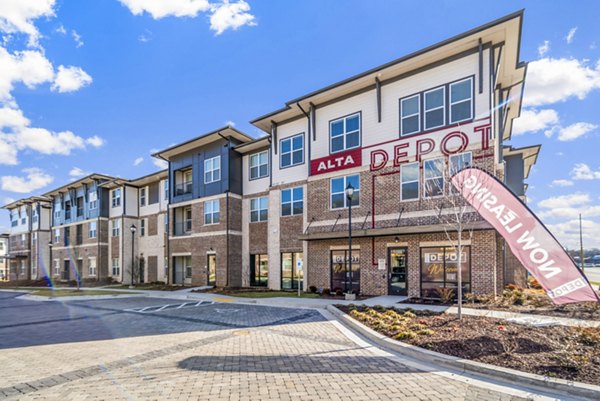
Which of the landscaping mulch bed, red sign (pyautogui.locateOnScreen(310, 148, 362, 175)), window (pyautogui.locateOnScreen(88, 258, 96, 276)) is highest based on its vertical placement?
red sign (pyautogui.locateOnScreen(310, 148, 362, 175))

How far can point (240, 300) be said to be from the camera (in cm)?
1681

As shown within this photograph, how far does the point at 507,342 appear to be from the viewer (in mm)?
7234

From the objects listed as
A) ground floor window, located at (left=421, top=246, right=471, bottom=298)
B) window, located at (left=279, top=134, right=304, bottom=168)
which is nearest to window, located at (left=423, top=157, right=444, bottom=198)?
ground floor window, located at (left=421, top=246, right=471, bottom=298)

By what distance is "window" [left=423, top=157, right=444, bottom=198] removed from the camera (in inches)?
609

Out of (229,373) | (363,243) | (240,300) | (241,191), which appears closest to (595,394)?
(229,373)

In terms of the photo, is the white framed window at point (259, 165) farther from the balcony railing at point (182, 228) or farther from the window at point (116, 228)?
the window at point (116, 228)

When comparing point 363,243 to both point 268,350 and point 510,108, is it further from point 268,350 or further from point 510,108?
point 510,108

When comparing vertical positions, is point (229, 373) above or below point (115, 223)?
below

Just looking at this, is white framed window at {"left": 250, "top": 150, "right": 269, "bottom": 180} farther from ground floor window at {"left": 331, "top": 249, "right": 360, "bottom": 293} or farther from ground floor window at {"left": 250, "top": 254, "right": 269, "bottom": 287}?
ground floor window at {"left": 331, "top": 249, "right": 360, "bottom": 293}

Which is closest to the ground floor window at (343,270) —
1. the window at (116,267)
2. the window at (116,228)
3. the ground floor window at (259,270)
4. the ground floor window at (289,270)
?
the ground floor window at (289,270)

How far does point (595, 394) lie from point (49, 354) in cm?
1051

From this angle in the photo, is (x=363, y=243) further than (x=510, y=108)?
No

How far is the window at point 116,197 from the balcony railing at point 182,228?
11.1 m

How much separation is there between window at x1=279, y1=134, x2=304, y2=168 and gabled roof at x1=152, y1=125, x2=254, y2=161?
4215mm
